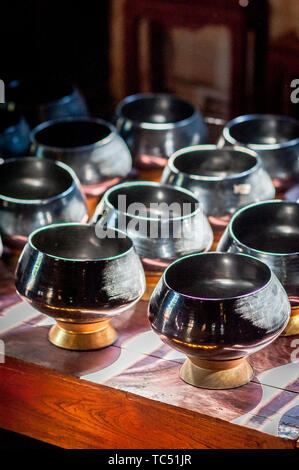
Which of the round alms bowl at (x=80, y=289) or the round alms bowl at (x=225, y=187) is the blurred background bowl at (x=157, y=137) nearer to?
the round alms bowl at (x=225, y=187)

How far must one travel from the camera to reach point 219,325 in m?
1.06

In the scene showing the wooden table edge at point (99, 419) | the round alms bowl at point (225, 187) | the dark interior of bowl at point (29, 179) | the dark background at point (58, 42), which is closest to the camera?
the wooden table edge at point (99, 419)

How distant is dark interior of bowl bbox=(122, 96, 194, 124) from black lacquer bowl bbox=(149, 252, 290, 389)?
74 cm

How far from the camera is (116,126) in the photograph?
5.74 ft

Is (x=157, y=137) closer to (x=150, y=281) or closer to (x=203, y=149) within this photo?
(x=203, y=149)

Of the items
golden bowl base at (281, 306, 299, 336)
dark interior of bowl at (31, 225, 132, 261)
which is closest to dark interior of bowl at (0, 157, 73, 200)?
dark interior of bowl at (31, 225, 132, 261)

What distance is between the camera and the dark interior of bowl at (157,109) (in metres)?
1.86

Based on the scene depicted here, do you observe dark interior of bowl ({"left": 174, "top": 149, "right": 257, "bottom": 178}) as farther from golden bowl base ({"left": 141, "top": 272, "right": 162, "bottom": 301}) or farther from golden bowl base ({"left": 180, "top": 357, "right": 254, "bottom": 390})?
golden bowl base ({"left": 180, "top": 357, "right": 254, "bottom": 390})

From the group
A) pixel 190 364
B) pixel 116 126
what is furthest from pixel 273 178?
pixel 190 364

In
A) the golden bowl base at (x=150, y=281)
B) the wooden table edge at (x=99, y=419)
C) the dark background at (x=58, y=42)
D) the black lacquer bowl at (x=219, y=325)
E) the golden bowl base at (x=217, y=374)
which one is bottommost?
the wooden table edge at (x=99, y=419)

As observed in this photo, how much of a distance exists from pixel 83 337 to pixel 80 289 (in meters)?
0.10

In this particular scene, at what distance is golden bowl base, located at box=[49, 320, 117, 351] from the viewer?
121cm

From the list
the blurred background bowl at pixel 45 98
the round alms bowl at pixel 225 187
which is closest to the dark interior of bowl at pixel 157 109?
the blurred background bowl at pixel 45 98

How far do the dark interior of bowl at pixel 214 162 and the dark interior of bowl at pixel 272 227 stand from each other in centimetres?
20
